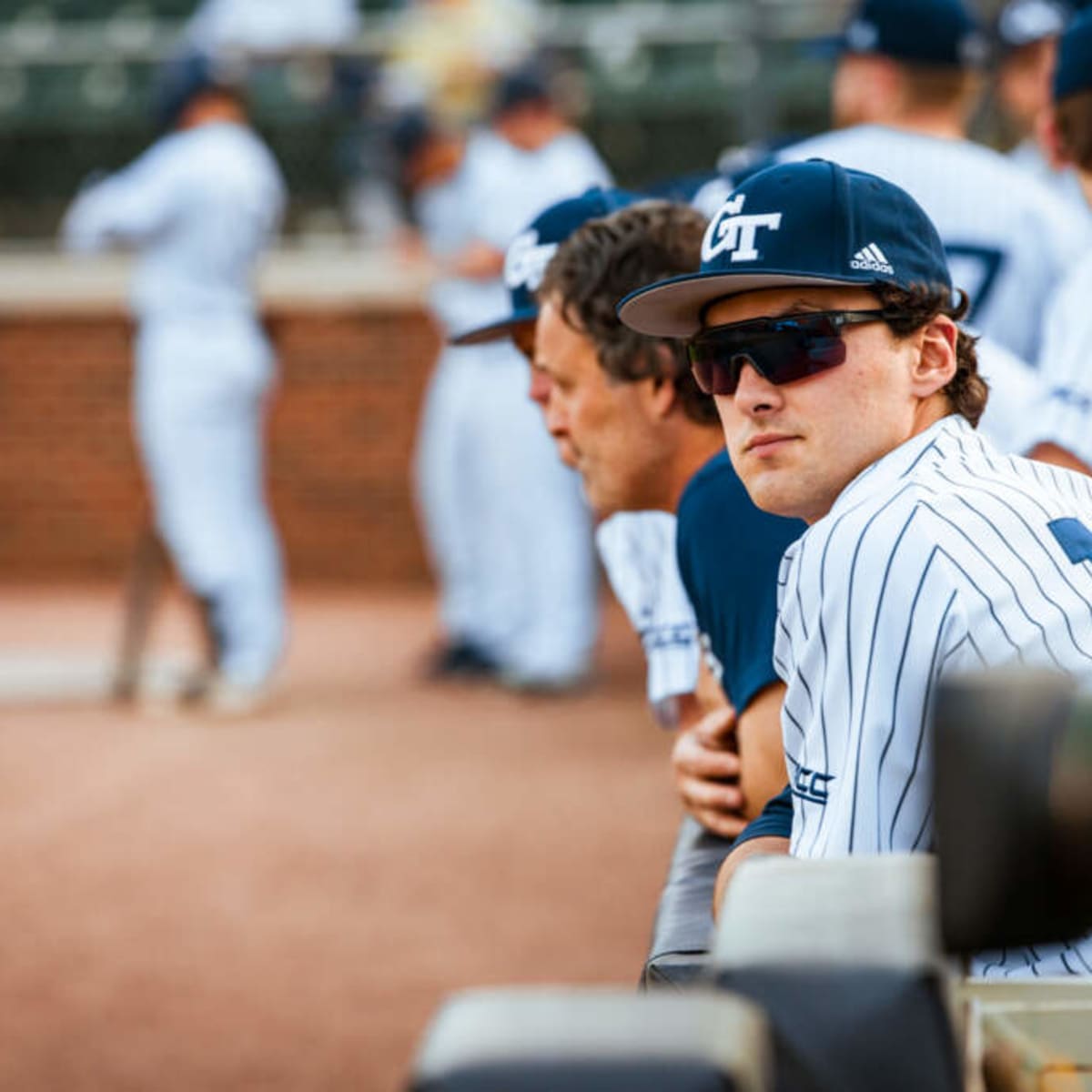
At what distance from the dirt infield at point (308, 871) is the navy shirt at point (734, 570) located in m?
1.85

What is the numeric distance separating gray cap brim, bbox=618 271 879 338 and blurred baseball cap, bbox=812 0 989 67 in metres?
2.44

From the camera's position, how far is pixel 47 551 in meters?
11.6

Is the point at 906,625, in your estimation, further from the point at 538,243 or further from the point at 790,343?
the point at 538,243

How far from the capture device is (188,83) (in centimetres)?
802

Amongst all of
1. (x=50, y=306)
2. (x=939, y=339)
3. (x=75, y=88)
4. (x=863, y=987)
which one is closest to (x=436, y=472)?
(x=50, y=306)

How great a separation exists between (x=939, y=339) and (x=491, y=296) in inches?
250

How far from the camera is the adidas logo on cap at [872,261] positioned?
2117 millimetres

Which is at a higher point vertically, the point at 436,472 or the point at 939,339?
the point at 939,339

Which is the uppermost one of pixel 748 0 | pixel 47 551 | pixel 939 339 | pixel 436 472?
pixel 748 0

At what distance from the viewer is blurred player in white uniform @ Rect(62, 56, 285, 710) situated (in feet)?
26.2

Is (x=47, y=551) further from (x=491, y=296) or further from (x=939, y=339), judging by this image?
(x=939, y=339)

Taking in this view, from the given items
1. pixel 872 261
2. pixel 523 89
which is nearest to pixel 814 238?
pixel 872 261

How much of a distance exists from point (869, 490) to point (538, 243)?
137cm

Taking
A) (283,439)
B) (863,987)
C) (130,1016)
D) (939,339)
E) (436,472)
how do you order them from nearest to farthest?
(863,987) → (939,339) → (130,1016) → (436,472) → (283,439)
